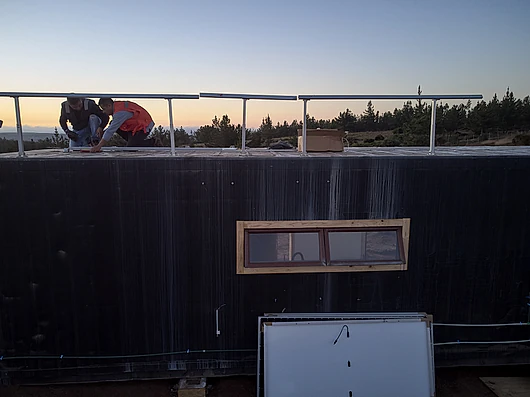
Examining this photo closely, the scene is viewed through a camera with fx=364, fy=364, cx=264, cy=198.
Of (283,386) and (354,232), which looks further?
(354,232)

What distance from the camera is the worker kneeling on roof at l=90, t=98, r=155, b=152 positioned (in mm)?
4918

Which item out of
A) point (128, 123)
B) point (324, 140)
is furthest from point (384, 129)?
point (128, 123)

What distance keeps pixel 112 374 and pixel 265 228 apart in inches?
107

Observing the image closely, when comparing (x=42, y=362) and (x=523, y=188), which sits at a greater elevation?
(x=523, y=188)

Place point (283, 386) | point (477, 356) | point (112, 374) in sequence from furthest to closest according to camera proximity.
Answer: point (477, 356)
point (112, 374)
point (283, 386)

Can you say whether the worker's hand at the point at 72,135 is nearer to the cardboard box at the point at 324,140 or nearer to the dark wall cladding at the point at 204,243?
the dark wall cladding at the point at 204,243

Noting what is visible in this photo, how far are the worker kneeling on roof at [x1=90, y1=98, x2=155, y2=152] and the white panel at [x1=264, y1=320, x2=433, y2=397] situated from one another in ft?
10.7

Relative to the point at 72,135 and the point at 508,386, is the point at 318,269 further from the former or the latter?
the point at 72,135

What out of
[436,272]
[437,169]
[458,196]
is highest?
[437,169]

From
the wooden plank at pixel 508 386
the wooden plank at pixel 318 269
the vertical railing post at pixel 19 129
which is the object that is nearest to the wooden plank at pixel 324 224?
the wooden plank at pixel 318 269

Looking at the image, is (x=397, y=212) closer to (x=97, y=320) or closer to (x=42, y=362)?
(x=97, y=320)

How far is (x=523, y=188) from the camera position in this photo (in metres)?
4.79

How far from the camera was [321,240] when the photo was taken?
4645 mm

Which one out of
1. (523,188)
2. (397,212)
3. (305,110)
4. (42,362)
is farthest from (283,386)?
(523,188)
